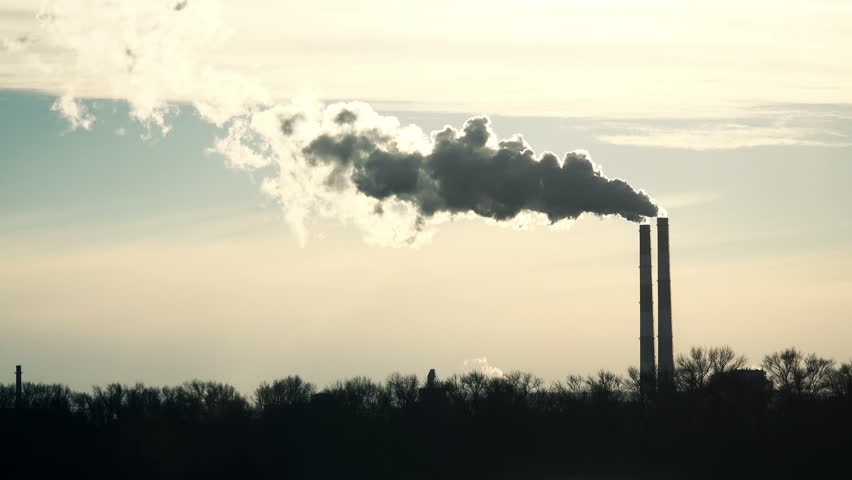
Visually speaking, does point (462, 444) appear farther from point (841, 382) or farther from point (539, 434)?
point (841, 382)

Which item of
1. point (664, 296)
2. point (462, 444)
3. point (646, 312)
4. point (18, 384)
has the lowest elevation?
point (462, 444)

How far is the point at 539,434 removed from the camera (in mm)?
74438

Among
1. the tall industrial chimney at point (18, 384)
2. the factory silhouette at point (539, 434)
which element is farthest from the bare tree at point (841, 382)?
the tall industrial chimney at point (18, 384)

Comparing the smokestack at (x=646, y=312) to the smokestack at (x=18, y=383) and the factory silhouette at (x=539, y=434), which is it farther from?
the smokestack at (x=18, y=383)

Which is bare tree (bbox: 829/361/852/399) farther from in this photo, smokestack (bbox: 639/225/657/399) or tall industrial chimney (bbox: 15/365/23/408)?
tall industrial chimney (bbox: 15/365/23/408)

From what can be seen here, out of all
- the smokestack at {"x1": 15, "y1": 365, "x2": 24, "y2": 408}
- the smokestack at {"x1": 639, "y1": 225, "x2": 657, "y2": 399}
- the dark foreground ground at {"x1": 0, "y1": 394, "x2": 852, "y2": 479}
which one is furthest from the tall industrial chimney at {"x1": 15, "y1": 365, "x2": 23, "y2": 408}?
the smokestack at {"x1": 639, "y1": 225, "x2": 657, "y2": 399}

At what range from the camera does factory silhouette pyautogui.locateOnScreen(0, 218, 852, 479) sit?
225 feet

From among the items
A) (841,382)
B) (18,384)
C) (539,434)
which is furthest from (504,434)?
(18,384)

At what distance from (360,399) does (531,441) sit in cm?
1879

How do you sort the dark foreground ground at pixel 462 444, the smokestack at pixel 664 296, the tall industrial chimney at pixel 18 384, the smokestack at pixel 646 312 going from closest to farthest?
the dark foreground ground at pixel 462 444 < the smokestack at pixel 664 296 < the smokestack at pixel 646 312 < the tall industrial chimney at pixel 18 384

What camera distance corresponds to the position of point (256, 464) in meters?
72.7

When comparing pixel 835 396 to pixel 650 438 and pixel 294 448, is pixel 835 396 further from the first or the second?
pixel 294 448

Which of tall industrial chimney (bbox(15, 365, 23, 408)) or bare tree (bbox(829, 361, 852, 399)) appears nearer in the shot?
bare tree (bbox(829, 361, 852, 399))

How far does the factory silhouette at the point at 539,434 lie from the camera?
68438 mm
